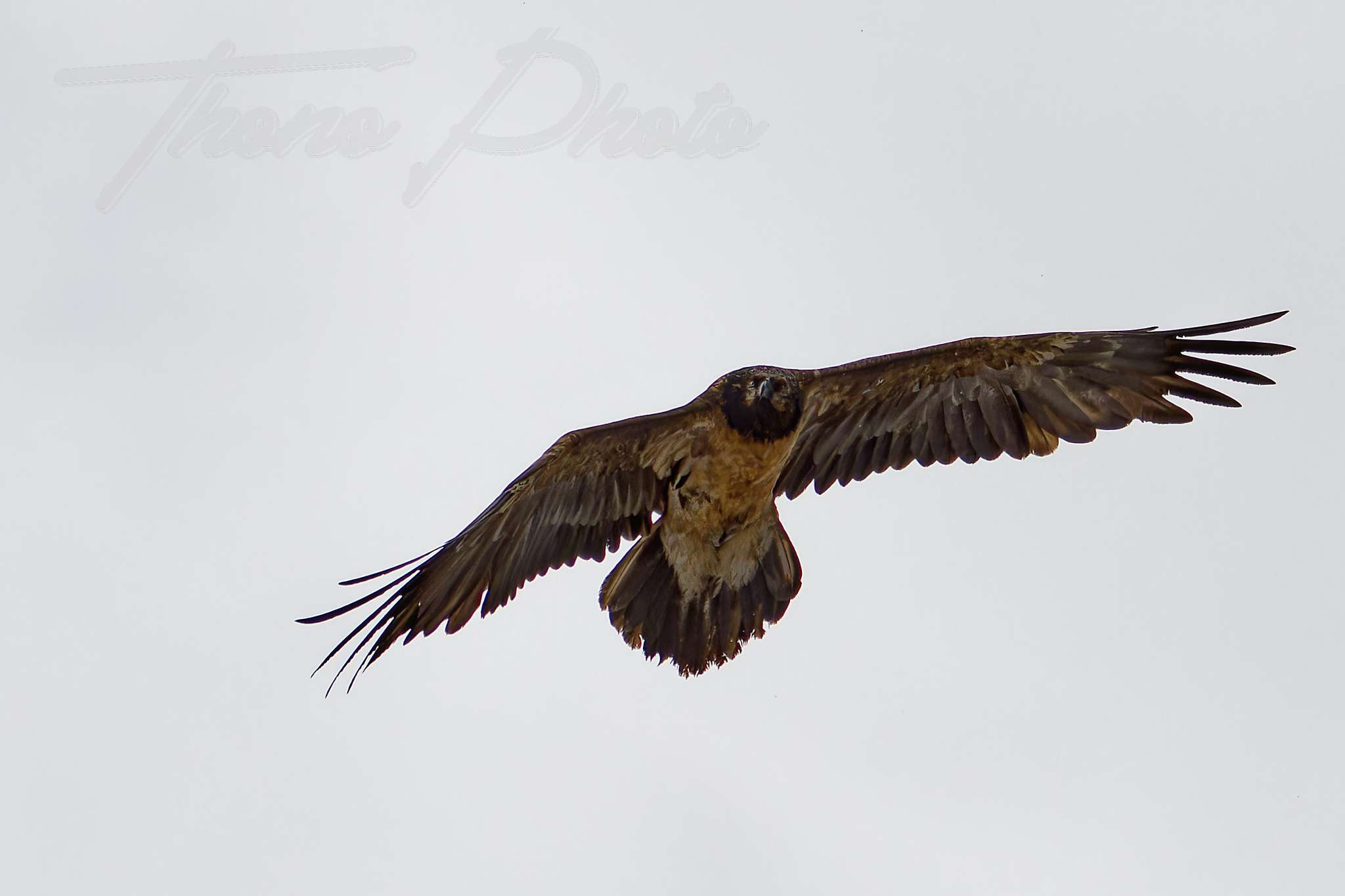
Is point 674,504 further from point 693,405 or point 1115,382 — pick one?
point 1115,382

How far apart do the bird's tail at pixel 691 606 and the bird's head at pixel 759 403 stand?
31.9 inches

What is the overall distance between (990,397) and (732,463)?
1708mm

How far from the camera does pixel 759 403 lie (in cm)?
750

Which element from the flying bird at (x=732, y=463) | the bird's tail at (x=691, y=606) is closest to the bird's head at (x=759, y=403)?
the flying bird at (x=732, y=463)

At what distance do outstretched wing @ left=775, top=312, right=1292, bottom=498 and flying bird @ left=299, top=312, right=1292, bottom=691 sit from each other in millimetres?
10

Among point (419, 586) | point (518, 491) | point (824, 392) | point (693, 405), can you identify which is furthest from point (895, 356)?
point (419, 586)

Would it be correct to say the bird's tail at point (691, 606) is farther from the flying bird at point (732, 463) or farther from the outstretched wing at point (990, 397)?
the outstretched wing at point (990, 397)

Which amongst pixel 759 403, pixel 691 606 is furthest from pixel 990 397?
pixel 691 606

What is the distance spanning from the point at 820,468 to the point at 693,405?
1.21 metres

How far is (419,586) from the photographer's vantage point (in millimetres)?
7598

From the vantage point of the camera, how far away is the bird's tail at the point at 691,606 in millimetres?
7770

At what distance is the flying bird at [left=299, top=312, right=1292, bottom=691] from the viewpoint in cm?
759

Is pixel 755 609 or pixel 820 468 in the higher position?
pixel 820 468

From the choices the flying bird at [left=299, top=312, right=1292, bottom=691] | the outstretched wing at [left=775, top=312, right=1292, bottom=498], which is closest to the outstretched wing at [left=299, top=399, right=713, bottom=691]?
the flying bird at [left=299, top=312, right=1292, bottom=691]
